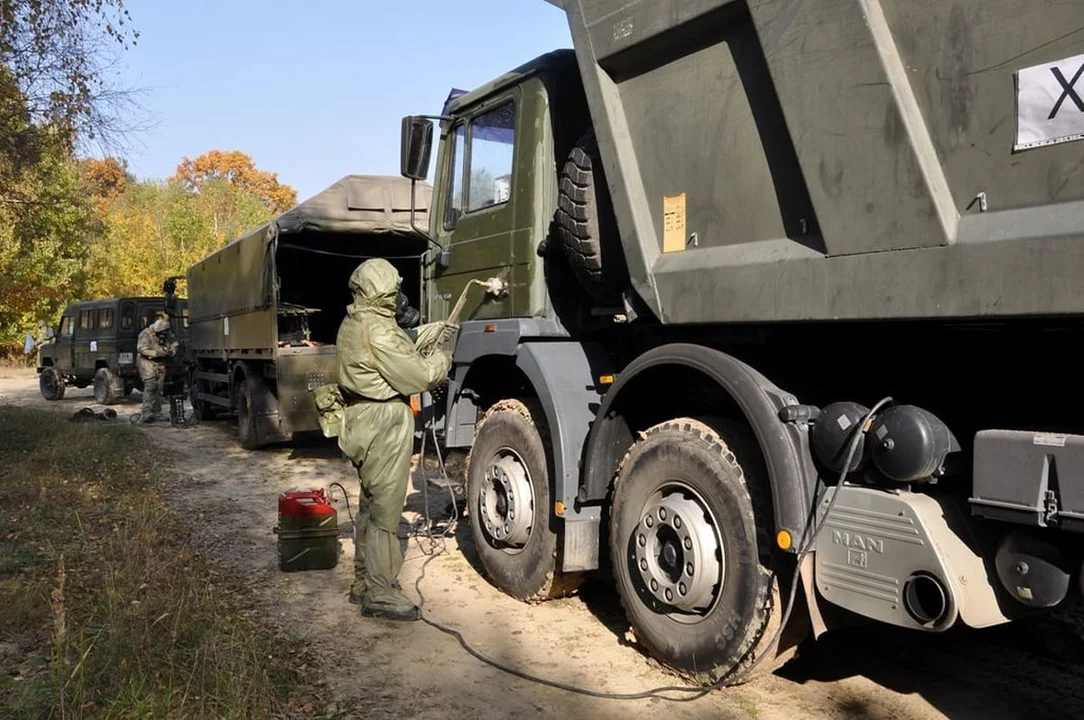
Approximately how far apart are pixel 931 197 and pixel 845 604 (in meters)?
1.46

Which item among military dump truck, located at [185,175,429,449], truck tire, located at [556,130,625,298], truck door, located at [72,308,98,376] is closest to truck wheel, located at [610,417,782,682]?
truck tire, located at [556,130,625,298]

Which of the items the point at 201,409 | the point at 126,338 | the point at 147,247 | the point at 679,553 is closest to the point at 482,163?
the point at 679,553

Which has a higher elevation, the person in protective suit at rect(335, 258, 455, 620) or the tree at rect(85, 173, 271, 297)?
the tree at rect(85, 173, 271, 297)

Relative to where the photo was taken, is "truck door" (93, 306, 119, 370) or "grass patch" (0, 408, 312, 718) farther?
"truck door" (93, 306, 119, 370)

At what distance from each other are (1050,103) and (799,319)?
3.52 ft

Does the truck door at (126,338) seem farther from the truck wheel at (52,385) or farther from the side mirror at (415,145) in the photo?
the side mirror at (415,145)

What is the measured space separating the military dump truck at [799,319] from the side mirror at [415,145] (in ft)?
2.26

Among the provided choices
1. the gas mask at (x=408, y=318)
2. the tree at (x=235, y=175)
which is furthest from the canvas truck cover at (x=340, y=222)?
the tree at (x=235, y=175)

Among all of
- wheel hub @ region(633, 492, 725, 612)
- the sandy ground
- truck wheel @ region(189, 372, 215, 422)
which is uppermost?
wheel hub @ region(633, 492, 725, 612)

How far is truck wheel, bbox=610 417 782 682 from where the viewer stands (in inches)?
138

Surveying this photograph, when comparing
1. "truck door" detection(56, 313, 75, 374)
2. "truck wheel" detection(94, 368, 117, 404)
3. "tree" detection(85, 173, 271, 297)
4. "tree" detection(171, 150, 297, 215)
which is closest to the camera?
"truck wheel" detection(94, 368, 117, 404)

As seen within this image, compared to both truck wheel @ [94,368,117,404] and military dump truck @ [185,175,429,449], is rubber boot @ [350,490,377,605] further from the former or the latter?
truck wheel @ [94,368,117,404]

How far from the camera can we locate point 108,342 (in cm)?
1905

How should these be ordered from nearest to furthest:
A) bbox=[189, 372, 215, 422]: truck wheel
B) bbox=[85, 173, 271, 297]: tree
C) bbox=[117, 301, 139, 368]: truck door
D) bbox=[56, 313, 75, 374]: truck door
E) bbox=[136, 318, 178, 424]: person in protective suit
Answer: bbox=[136, 318, 178, 424]: person in protective suit < bbox=[189, 372, 215, 422]: truck wheel < bbox=[117, 301, 139, 368]: truck door < bbox=[56, 313, 75, 374]: truck door < bbox=[85, 173, 271, 297]: tree
